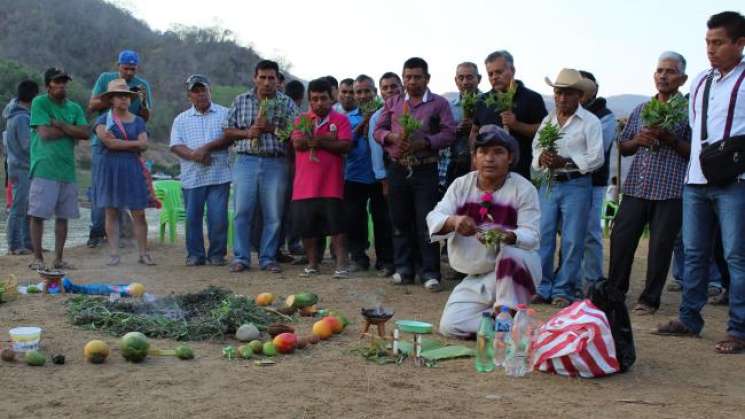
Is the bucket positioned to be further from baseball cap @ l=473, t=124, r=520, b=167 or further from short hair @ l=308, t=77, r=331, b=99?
short hair @ l=308, t=77, r=331, b=99

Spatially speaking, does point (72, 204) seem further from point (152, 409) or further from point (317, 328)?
point (152, 409)

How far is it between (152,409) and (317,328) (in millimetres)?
1987

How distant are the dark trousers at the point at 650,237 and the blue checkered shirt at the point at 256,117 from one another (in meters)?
4.01

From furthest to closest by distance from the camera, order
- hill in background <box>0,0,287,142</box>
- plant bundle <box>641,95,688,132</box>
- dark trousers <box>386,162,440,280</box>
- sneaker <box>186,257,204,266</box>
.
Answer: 1. hill in background <box>0,0,287,142</box>
2. sneaker <box>186,257,204,266</box>
3. dark trousers <box>386,162,440,280</box>
4. plant bundle <box>641,95,688,132</box>

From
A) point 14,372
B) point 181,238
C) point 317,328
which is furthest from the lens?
point 181,238

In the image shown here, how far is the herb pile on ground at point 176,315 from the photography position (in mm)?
6039

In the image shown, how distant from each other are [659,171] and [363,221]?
3940 mm


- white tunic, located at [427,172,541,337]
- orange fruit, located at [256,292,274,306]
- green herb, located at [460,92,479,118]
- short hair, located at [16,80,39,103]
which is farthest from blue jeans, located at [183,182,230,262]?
white tunic, located at [427,172,541,337]

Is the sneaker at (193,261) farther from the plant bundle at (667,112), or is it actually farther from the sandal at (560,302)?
the plant bundle at (667,112)

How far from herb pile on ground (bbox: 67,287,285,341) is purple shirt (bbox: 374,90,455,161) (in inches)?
99.6

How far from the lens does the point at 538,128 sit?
25.9ft

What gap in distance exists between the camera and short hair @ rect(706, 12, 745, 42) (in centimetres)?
571

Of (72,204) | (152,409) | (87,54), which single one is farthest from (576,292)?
(87,54)

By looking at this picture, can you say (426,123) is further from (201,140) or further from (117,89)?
(117,89)
